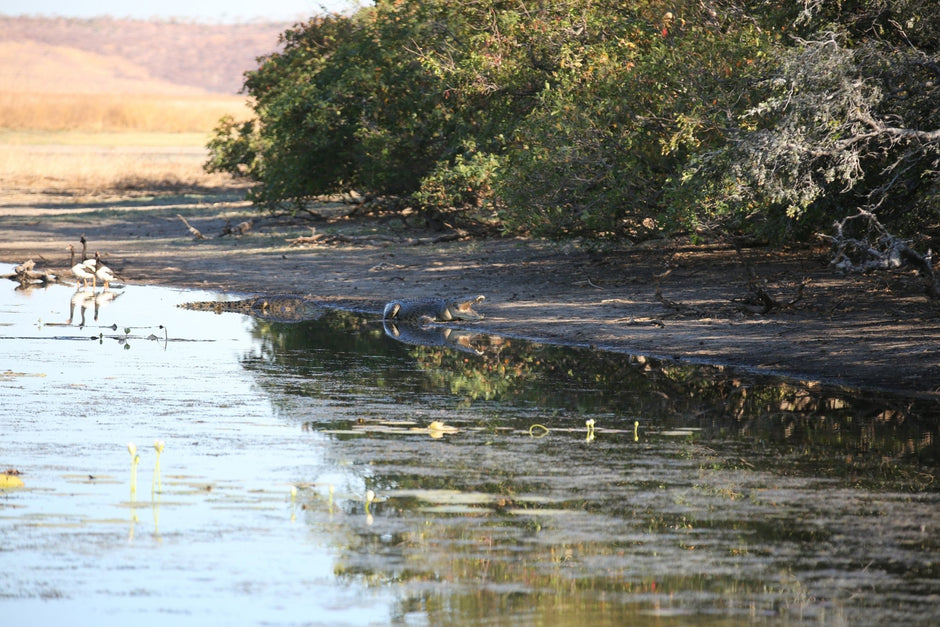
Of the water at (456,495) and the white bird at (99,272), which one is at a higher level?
the white bird at (99,272)

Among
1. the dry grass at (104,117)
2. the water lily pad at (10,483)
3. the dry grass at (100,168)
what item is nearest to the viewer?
the water lily pad at (10,483)

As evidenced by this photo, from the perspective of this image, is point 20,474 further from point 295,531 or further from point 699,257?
point 699,257

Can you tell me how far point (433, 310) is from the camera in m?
15.9

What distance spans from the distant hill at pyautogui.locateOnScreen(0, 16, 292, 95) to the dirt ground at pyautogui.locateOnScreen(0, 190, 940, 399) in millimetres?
134379

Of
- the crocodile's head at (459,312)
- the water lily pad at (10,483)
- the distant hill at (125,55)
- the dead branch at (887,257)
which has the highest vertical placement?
the distant hill at (125,55)

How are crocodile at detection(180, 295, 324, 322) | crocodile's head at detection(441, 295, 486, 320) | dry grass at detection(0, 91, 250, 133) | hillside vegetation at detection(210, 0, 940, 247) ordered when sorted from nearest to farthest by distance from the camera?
hillside vegetation at detection(210, 0, 940, 247), crocodile's head at detection(441, 295, 486, 320), crocodile at detection(180, 295, 324, 322), dry grass at detection(0, 91, 250, 133)

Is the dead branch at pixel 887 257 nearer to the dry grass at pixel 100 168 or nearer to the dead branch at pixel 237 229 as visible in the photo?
the dead branch at pixel 237 229

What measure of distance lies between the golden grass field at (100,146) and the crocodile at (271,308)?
21259mm

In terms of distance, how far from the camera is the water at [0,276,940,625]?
5.84 metres

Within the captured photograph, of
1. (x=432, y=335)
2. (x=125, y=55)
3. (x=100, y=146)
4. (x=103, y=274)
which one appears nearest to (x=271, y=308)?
(x=432, y=335)

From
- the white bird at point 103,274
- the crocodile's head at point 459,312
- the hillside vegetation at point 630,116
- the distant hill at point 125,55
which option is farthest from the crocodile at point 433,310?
the distant hill at point 125,55

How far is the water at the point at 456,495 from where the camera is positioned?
5844 millimetres

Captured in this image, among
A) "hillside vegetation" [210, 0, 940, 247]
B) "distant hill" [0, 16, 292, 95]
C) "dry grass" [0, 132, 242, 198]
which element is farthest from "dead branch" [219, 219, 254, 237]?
"distant hill" [0, 16, 292, 95]

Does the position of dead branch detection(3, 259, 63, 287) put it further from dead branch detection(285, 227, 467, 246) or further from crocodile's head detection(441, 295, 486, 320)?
crocodile's head detection(441, 295, 486, 320)
